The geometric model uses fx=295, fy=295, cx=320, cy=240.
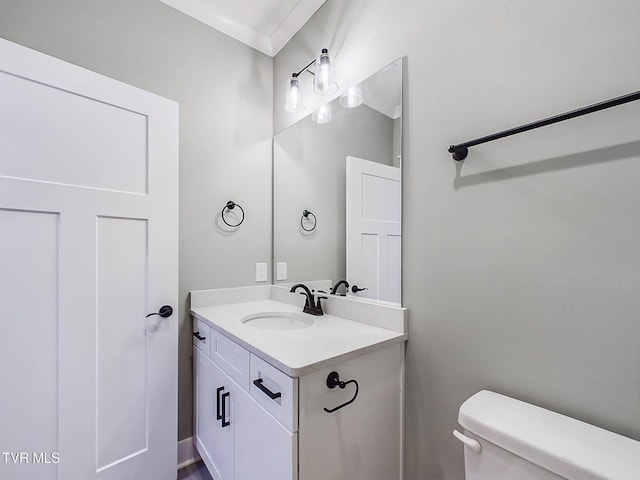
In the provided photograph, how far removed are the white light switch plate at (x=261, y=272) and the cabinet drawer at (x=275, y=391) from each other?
0.91 metres

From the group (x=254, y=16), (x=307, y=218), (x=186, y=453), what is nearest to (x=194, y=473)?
(x=186, y=453)

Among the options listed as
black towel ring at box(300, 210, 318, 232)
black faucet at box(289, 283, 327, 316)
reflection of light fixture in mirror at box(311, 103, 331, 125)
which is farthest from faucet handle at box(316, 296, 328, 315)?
reflection of light fixture in mirror at box(311, 103, 331, 125)

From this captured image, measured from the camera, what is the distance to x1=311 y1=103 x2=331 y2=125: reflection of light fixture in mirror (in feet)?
5.35

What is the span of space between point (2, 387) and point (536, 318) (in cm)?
189

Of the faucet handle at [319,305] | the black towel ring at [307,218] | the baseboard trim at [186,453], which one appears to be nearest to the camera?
the faucet handle at [319,305]

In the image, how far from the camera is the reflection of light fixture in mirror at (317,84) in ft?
4.76

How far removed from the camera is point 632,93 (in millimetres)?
700

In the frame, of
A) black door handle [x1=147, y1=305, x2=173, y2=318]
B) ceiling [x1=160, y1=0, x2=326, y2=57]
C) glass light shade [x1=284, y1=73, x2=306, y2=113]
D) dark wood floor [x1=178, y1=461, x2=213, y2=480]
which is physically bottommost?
dark wood floor [x1=178, y1=461, x2=213, y2=480]

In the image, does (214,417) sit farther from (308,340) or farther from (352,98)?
(352,98)

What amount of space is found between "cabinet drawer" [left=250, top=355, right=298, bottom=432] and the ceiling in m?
1.90

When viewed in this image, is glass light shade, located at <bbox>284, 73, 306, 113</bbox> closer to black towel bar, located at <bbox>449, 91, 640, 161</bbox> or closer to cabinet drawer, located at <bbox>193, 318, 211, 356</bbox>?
black towel bar, located at <bbox>449, 91, 640, 161</bbox>

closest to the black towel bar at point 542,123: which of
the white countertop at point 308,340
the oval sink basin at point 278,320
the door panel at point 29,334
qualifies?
the white countertop at point 308,340

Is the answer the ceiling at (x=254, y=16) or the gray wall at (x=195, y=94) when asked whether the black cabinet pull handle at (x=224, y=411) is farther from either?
the ceiling at (x=254, y=16)

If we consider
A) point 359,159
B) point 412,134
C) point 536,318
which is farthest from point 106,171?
point 536,318
